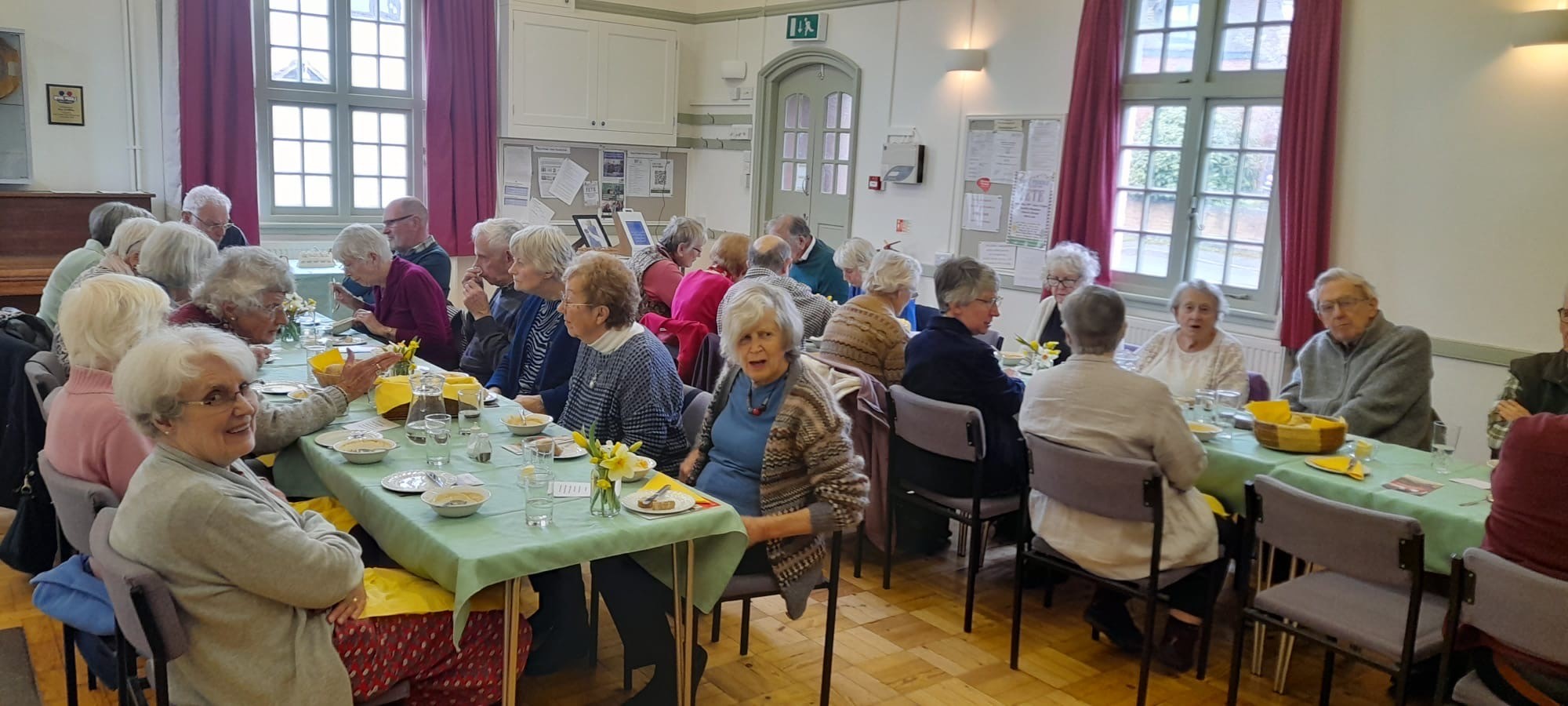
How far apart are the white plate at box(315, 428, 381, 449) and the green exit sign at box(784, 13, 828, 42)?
5930 millimetres

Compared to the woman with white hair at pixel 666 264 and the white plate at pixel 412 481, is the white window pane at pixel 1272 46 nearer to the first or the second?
the woman with white hair at pixel 666 264

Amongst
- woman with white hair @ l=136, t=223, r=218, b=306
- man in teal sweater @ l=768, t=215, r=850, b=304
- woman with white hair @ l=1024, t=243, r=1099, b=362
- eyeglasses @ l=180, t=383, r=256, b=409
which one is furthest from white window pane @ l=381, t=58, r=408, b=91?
eyeglasses @ l=180, t=383, r=256, b=409

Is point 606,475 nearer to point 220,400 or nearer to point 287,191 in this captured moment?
point 220,400

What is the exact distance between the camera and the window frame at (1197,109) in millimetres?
5773

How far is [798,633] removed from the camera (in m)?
3.62

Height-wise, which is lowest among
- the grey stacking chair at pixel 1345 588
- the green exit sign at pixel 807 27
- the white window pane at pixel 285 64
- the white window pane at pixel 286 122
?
the grey stacking chair at pixel 1345 588

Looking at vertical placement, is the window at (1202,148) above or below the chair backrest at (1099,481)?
above

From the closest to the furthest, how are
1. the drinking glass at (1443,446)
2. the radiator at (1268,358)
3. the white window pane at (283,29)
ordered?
the drinking glass at (1443,446) < the radiator at (1268,358) < the white window pane at (283,29)

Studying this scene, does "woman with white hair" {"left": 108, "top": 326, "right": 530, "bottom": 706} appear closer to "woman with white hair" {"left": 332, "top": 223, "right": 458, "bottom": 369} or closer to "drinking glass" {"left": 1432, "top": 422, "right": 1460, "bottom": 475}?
"woman with white hair" {"left": 332, "top": 223, "right": 458, "bottom": 369}

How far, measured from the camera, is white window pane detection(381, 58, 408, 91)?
7875 mm

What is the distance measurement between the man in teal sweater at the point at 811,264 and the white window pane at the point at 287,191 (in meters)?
3.75

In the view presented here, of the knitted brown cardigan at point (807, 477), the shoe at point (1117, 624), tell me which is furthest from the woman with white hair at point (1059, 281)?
the knitted brown cardigan at point (807, 477)

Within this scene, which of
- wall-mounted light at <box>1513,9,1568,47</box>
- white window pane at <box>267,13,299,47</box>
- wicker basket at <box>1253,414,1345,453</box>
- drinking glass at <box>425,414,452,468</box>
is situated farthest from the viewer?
white window pane at <box>267,13,299,47</box>

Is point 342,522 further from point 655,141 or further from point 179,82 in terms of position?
point 655,141
